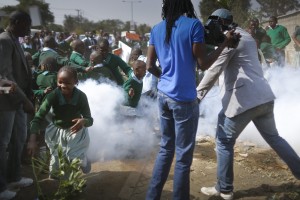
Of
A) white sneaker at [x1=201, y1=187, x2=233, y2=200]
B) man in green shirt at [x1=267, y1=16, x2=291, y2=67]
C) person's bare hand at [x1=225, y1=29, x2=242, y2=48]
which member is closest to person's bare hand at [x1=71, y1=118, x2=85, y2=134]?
white sneaker at [x1=201, y1=187, x2=233, y2=200]

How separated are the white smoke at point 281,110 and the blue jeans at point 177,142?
83.5 inches

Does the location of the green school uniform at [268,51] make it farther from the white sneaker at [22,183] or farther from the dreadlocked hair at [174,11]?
the white sneaker at [22,183]

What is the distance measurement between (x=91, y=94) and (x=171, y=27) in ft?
8.81

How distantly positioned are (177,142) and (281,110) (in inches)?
126

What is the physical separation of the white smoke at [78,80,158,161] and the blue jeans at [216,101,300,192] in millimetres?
1794

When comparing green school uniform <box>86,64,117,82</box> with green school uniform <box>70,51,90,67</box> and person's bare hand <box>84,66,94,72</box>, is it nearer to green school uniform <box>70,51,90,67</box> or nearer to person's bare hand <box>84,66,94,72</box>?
person's bare hand <box>84,66,94,72</box>

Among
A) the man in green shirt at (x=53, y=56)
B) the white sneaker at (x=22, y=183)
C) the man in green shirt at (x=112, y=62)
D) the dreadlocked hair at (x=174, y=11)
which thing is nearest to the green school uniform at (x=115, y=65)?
the man in green shirt at (x=112, y=62)

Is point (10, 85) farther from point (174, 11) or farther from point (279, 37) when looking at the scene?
point (279, 37)

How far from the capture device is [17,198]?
3652 millimetres

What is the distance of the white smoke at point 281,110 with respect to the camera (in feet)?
16.6

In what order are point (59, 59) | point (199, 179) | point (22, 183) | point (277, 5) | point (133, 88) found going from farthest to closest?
point (277, 5)
point (59, 59)
point (133, 88)
point (199, 179)
point (22, 183)

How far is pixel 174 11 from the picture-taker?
295 centimetres

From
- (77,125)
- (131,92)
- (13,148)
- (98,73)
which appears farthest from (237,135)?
(98,73)

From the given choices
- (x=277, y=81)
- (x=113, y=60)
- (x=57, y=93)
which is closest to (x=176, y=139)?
(x=57, y=93)
